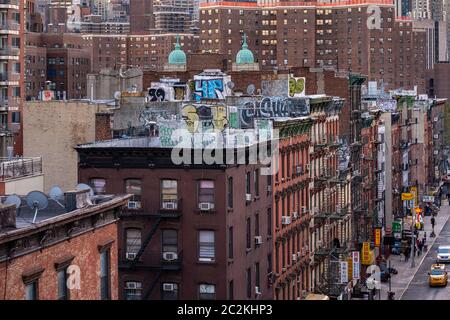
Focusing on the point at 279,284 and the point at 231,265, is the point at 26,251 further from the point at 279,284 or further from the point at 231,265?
the point at 279,284

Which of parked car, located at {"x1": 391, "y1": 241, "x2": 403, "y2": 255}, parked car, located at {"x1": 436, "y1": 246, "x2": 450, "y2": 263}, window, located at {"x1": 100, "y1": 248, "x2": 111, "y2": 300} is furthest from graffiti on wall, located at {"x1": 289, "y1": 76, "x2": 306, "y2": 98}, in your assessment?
window, located at {"x1": 100, "y1": 248, "x2": 111, "y2": 300}

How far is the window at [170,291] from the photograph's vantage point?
4536 cm

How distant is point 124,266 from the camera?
45.2 m

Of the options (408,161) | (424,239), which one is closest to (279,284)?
(424,239)

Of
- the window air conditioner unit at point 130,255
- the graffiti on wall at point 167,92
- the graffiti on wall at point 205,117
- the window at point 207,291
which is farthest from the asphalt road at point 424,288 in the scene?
the window air conditioner unit at point 130,255

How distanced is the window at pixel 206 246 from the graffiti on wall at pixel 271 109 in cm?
1285

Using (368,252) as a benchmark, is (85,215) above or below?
above

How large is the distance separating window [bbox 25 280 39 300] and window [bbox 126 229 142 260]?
1820 centimetres

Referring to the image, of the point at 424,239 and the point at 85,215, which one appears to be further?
the point at 424,239

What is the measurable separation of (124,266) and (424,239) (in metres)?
65.4

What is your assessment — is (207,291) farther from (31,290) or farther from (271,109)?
(31,290)

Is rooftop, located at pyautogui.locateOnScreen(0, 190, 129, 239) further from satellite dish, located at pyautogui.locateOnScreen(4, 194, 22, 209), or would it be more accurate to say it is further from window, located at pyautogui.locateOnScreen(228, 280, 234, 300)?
window, located at pyautogui.locateOnScreen(228, 280, 234, 300)

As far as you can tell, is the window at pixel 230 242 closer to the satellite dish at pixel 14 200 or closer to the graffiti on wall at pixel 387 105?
the satellite dish at pixel 14 200
